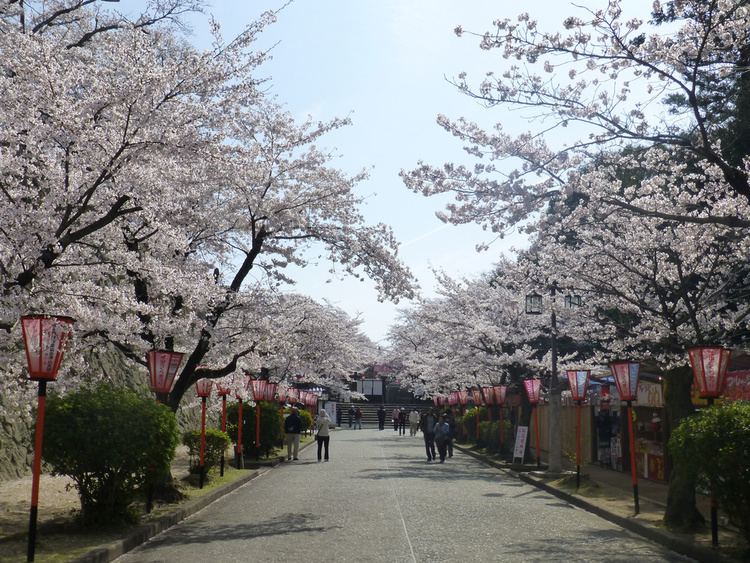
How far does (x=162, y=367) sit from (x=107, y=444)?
3.35 meters

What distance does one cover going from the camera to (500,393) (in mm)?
33156

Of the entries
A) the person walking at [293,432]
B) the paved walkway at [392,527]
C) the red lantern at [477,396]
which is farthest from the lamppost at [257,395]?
the red lantern at [477,396]

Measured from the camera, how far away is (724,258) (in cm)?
1580

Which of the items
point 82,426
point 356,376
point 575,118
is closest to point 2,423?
point 82,426

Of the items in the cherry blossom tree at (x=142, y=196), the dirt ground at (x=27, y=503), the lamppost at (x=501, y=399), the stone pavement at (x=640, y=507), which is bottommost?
the stone pavement at (x=640, y=507)

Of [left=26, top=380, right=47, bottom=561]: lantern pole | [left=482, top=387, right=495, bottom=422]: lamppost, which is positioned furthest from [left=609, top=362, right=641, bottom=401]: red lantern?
[left=482, top=387, right=495, bottom=422]: lamppost

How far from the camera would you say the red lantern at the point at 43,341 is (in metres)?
9.73

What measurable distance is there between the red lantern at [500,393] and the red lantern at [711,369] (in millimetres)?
20723

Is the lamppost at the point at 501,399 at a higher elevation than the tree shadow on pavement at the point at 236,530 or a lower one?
higher

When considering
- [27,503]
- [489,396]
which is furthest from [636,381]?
[489,396]

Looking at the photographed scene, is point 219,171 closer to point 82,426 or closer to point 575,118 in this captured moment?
point 82,426

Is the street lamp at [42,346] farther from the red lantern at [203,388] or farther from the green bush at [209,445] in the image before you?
the green bush at [209,445]

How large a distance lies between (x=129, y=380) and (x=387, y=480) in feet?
41.3

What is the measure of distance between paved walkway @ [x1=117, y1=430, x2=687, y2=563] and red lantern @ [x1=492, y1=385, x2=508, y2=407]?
37.3 feet
